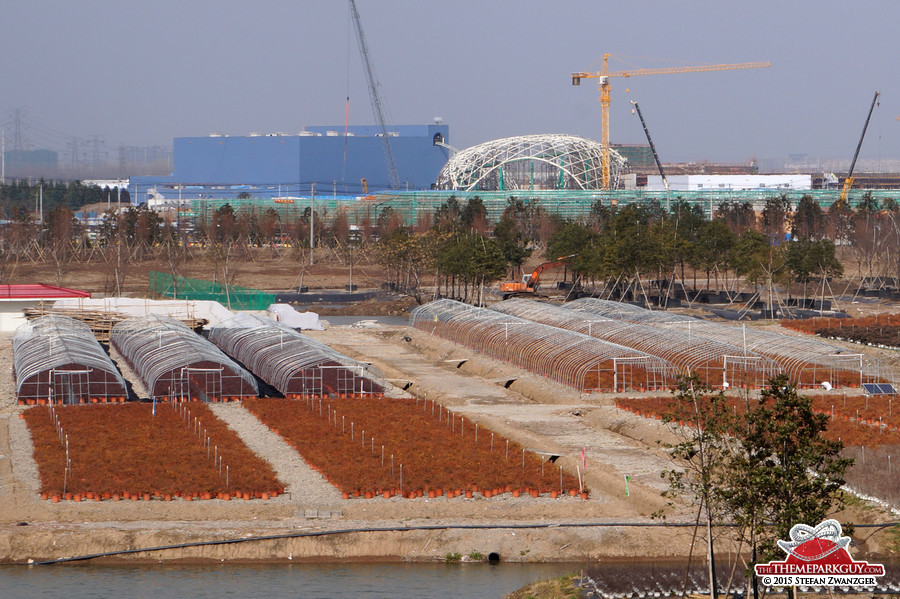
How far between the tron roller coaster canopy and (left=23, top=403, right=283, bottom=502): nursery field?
11182 centimetres

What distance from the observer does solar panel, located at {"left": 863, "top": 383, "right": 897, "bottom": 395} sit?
31.7 m

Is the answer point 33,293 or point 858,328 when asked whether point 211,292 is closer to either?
point 33,293

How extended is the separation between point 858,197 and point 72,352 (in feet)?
347

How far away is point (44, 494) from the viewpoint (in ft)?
68.7

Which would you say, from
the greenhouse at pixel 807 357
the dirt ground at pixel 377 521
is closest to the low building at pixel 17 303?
the dirt ground at pixel 377 521

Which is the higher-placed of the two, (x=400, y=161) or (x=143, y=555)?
(x=400, y=161)

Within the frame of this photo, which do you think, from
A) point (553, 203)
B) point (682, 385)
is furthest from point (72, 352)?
point (553, 203)

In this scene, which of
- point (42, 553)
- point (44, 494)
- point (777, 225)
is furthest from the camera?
point (777, 225)

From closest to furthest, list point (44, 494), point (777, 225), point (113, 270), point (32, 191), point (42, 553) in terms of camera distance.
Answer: point (42, 553) → point (44, 494) → point (113, 270) → point (777, 225) → point (32, 191)

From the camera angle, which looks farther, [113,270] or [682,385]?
[113,270]

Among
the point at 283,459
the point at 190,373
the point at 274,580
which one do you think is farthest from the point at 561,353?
the point at 274,580

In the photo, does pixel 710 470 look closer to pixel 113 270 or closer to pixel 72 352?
pixel 72 352

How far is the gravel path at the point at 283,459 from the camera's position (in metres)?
21.4

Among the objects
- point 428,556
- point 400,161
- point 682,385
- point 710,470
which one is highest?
point 400,161
